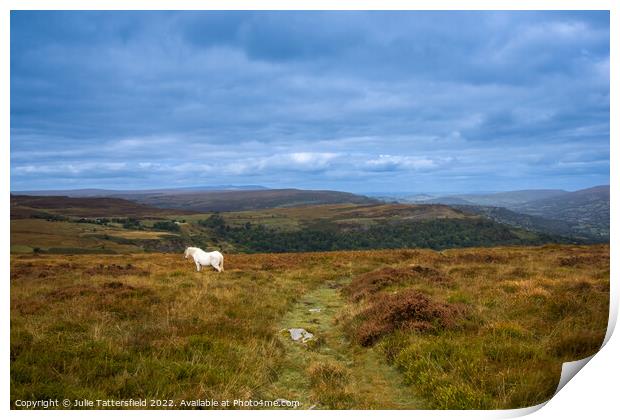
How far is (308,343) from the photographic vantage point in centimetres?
909

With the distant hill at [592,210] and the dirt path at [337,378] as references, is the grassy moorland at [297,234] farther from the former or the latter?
the distant hill at [592,210]

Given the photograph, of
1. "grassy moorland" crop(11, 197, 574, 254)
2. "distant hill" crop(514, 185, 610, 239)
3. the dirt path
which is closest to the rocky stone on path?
the dirt path

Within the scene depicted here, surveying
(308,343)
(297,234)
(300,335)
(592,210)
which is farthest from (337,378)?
(297,234)

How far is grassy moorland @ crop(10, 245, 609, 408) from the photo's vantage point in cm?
634

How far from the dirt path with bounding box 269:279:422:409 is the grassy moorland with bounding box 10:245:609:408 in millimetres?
25

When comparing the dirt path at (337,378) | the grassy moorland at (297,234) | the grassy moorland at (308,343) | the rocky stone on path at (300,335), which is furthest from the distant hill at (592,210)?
the grassy moorland at (297,234)

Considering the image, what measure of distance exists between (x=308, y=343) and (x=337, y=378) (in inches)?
85.1

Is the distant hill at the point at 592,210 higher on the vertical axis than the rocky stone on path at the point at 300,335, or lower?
higher

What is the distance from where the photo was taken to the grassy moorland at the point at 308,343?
634 centimetres

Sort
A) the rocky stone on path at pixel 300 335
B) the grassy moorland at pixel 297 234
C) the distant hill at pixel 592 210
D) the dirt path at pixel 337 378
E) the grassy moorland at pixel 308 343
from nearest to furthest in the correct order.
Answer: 1. the grassy moorland at pixel 308 343
2. the dirt path at pixel 337 378
3. the rocky stone on path at pixel 300 335
4. the distant hill at pixel 592 210
5. the grassy moorland at pixel 297 234

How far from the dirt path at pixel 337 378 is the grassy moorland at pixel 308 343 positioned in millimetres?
25

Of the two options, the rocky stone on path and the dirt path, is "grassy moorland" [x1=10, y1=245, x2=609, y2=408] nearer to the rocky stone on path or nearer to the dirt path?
the dirt path

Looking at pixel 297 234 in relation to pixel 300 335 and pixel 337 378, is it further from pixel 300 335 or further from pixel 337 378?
pixel 337 378
